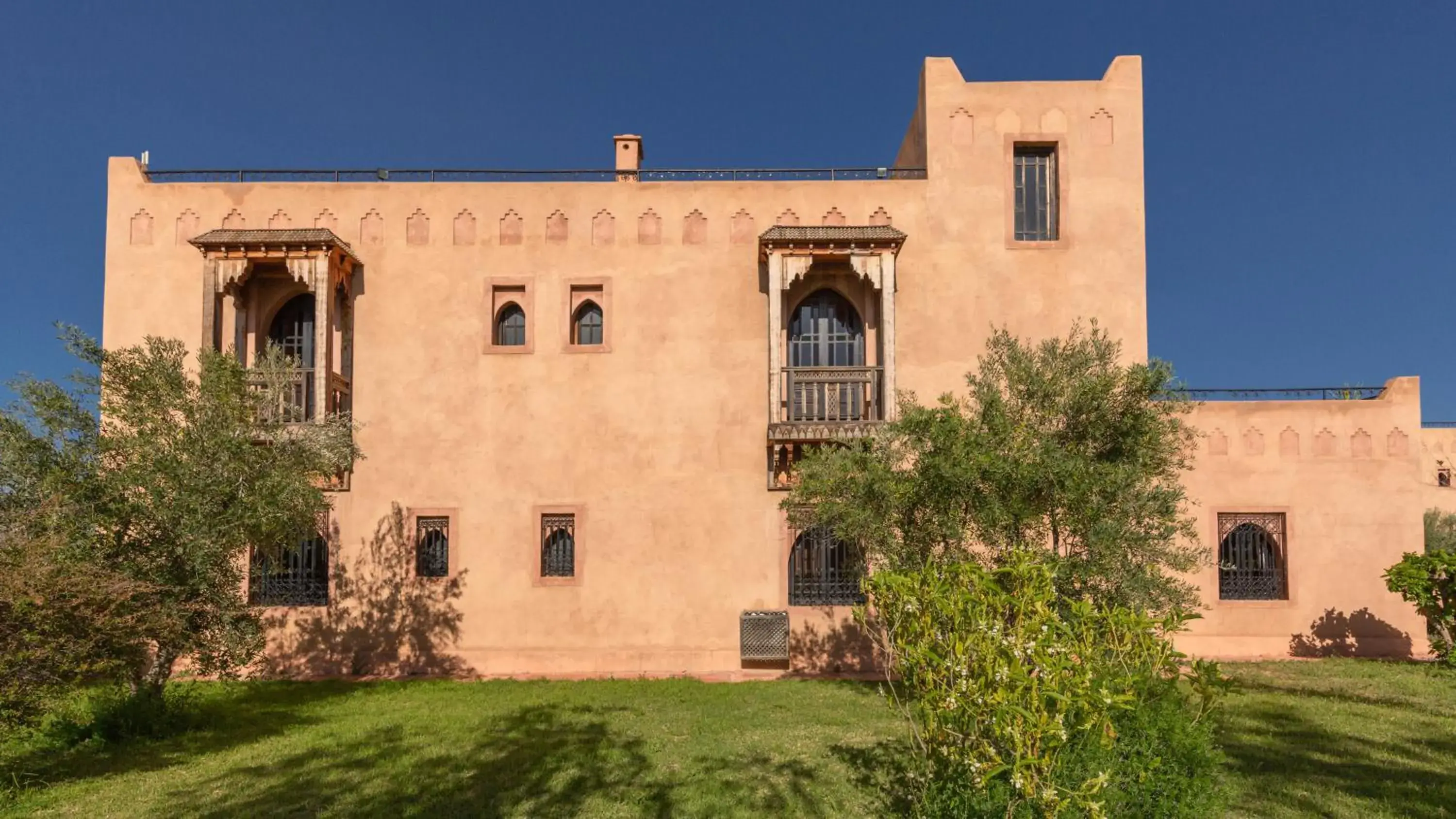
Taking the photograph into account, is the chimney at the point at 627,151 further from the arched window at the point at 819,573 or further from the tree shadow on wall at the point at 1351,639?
the tree shadow on wall at the point at 1351,639

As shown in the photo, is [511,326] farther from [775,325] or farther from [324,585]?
[324,585]

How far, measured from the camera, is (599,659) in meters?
14.2

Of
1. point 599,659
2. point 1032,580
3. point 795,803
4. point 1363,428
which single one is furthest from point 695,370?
point 1363,428

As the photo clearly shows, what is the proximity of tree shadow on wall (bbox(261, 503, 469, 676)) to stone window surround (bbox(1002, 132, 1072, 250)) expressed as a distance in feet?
36.4

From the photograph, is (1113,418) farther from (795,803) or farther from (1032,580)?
(795,803)

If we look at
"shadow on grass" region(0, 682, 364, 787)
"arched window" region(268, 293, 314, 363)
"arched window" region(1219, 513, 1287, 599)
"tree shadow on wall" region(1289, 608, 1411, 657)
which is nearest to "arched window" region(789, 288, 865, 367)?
"arched window" region(1219, 513, 1287, 599)

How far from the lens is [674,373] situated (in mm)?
14648

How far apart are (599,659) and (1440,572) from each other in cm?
1383

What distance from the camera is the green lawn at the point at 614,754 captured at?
24.2ft

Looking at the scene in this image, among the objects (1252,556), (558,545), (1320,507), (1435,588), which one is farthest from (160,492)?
(1435,588)

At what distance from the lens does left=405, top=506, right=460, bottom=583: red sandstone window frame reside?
47.1 feet

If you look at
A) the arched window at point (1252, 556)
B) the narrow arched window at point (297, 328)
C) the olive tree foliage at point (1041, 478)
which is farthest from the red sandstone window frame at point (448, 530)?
the arched window at point (1252, 556)

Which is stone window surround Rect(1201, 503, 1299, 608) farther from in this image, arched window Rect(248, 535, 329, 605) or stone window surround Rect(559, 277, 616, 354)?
arched window Rect(248, 535, 329, 605)

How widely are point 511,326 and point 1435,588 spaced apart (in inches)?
628
